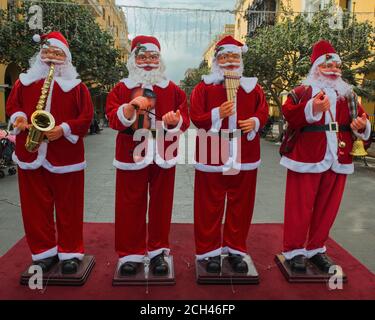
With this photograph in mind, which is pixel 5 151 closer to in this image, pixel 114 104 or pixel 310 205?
pixel 114 104

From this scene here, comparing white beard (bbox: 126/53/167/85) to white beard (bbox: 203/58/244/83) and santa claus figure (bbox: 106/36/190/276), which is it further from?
white beard (bbox: 203/58/244/83)

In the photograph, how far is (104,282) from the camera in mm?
2977

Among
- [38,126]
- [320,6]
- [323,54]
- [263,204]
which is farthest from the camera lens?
[320,6]

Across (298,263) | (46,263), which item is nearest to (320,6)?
(298,263)

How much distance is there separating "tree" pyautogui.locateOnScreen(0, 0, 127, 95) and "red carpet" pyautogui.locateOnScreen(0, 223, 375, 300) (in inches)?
314

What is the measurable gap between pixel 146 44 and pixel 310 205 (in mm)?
1793

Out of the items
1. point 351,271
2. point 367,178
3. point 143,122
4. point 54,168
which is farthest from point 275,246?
point 367,178

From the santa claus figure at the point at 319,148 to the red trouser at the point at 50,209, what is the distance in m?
1.69

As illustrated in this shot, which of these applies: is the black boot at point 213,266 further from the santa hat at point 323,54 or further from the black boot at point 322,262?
the santa hat at point 323,54

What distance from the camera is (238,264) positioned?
306 centimetres

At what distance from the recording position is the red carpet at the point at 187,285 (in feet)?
9.20

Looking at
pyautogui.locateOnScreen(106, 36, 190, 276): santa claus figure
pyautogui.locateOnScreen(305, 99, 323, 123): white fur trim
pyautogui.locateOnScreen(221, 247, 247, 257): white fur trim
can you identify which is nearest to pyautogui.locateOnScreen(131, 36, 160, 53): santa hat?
pyautogui.locateOnScreen(106, 36, 190, 276): santa claus figure
